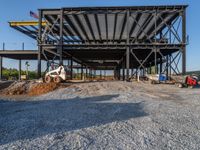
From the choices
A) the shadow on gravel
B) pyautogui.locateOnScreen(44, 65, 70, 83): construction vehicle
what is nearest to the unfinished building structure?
pyautogui.locateOnScreen(44, 65, 70, 83): construction vehicle

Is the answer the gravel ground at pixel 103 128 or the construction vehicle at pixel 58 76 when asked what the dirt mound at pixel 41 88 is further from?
the gravel ground at pixel 103 128

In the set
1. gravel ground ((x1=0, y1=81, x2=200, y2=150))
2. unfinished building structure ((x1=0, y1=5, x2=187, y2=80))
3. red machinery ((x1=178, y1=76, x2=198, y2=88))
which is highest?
unfinished building structure ((x1=0, y1=5, x2=187, y2=80))

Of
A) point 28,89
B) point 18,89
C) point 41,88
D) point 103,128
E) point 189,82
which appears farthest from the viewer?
point 189,82

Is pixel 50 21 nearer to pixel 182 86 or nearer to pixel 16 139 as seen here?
pixel 182 86

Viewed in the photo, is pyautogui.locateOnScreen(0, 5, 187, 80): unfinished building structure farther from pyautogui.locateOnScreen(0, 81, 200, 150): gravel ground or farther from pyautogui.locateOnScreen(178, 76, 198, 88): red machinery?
pyautogui.locateOnScreen(0, 81, 200, 150): gravel ground

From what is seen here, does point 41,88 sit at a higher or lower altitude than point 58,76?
lower

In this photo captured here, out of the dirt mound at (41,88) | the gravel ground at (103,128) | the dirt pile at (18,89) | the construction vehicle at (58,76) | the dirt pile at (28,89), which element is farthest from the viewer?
the construction vehicle at (58,76)

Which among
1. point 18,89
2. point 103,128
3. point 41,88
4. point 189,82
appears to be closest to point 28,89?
point 18,89

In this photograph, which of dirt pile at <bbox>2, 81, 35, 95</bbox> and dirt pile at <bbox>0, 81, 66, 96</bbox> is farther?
dirt pile at <bbox>2, 81, 35, 95</bbox>

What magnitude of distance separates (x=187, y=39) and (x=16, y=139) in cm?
2581

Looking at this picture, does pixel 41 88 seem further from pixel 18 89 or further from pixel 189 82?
pixel 189 82

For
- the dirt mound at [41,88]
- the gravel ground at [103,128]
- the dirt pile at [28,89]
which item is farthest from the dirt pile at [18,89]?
the gravel ground at [103,128]

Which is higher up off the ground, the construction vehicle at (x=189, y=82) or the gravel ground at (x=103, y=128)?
the construction vehicle at (x=189, y=82)

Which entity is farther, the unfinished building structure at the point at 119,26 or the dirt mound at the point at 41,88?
the unfinished building structure at the point at 119,26
